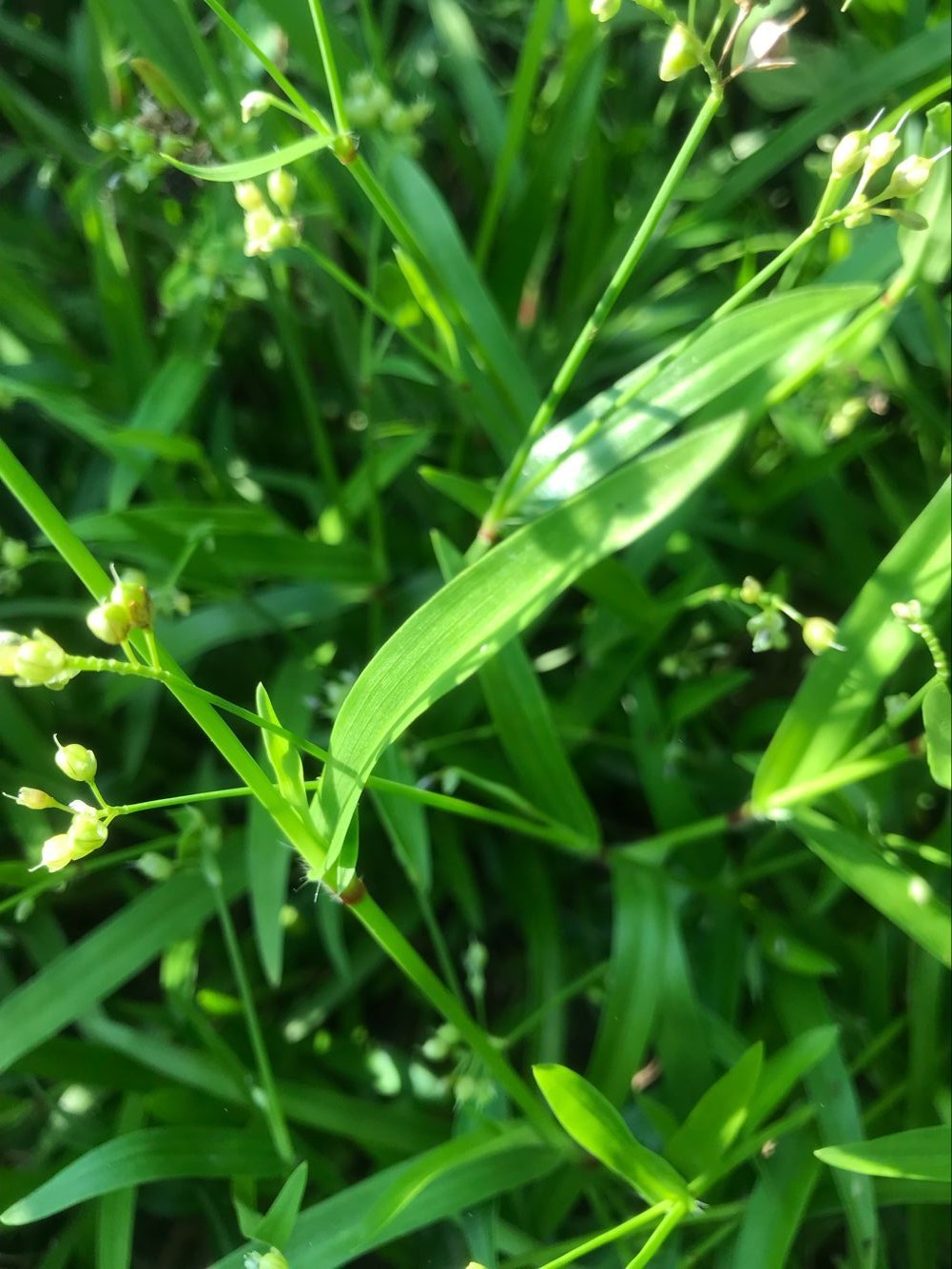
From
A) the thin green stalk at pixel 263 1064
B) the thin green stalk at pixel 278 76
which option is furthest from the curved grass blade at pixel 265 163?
the thin green stalk at pixel 263 1064

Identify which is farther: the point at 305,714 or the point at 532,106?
the point at 532,106

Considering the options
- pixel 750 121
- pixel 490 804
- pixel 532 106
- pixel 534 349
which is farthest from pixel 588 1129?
pixel 750 121

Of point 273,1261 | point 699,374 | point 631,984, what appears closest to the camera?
point 273,1261

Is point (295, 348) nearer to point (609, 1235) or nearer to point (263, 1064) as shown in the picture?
A: point (263, 1064)

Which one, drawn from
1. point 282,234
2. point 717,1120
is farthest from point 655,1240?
point 282,234

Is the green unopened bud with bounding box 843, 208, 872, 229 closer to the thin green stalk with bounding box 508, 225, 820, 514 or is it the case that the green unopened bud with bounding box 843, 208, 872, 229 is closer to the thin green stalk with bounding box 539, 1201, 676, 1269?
the thin green stalk with bounding box 508, 225, 820, 514

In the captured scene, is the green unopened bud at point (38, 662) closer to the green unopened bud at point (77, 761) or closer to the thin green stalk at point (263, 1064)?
the green unopened bud at point (77, 761)

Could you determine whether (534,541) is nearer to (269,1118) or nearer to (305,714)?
(305,714)
